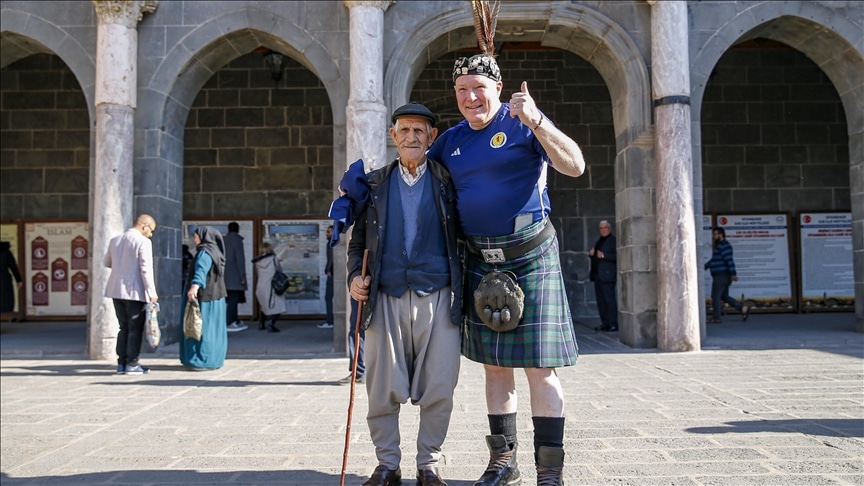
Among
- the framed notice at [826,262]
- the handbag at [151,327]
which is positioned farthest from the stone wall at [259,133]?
the framed notice at [826,262]

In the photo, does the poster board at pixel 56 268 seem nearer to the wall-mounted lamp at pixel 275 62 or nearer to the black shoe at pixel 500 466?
the wall-mounted lamp at pixel 275 62

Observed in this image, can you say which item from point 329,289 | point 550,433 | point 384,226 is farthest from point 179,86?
point 550,433

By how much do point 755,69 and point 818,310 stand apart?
452 cm

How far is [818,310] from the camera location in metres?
12.7

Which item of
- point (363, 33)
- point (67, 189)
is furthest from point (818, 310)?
point (67, 189)

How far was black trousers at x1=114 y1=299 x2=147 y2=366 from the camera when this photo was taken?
7.17m

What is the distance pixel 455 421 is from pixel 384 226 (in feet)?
6.50

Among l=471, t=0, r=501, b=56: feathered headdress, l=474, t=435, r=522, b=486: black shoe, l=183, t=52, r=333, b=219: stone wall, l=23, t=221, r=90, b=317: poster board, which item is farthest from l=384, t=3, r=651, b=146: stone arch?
l=23, t=221, r=90, b=317: poster board

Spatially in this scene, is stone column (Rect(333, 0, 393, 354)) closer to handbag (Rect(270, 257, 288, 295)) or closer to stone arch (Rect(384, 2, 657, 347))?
stone arch (Rect(384, 2, 657, 347))

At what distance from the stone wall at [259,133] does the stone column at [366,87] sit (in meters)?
5.30

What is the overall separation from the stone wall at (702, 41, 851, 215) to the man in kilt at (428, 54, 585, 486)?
11.2 meters

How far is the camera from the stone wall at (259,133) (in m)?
13.5

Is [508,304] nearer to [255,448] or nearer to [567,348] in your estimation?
[567,348]

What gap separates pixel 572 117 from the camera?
13.2 m
